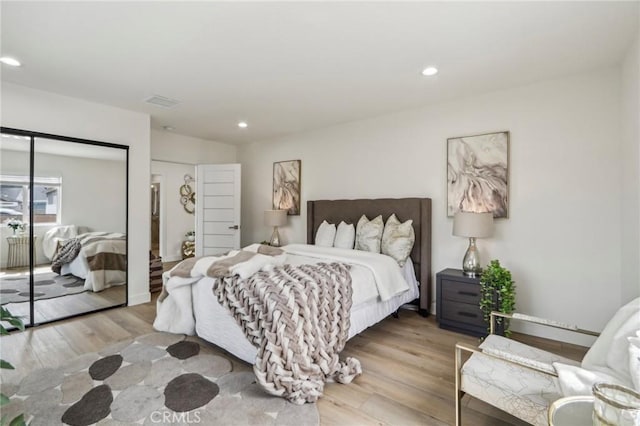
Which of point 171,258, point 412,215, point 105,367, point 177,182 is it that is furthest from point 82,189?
point 412,215

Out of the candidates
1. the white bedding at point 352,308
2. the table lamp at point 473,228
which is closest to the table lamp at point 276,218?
the white bedding at point 352,308

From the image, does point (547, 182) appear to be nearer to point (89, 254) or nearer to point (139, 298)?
point (139, 298)

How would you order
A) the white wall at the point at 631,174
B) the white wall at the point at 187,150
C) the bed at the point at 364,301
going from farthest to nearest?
the white wall at the point at 187,150, the bed at the point at 364,301, the white wall at the point at 631,174

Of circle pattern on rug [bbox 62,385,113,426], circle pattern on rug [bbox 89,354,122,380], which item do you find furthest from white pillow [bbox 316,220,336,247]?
circle pattern on rug [bbox 62,385,113,426]

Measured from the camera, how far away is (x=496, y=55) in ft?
8.18

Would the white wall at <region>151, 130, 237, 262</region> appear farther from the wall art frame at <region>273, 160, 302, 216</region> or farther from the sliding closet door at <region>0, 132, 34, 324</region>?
the sliding closet door at <region>0, 132, 34, 324</region>

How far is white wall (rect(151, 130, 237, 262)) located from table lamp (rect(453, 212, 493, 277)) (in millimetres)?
4526

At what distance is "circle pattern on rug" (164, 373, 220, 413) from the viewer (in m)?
1.93

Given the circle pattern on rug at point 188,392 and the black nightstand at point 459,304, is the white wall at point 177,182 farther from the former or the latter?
the black nightstand at point 459,304

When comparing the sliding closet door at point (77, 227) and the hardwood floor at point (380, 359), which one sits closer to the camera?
the hardwood floor at point (380, 359)

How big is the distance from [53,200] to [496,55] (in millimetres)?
4723

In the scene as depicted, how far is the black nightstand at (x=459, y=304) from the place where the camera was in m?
2.97

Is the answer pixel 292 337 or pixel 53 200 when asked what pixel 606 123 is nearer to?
pixel 292 337

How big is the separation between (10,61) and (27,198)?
4.55 ft
